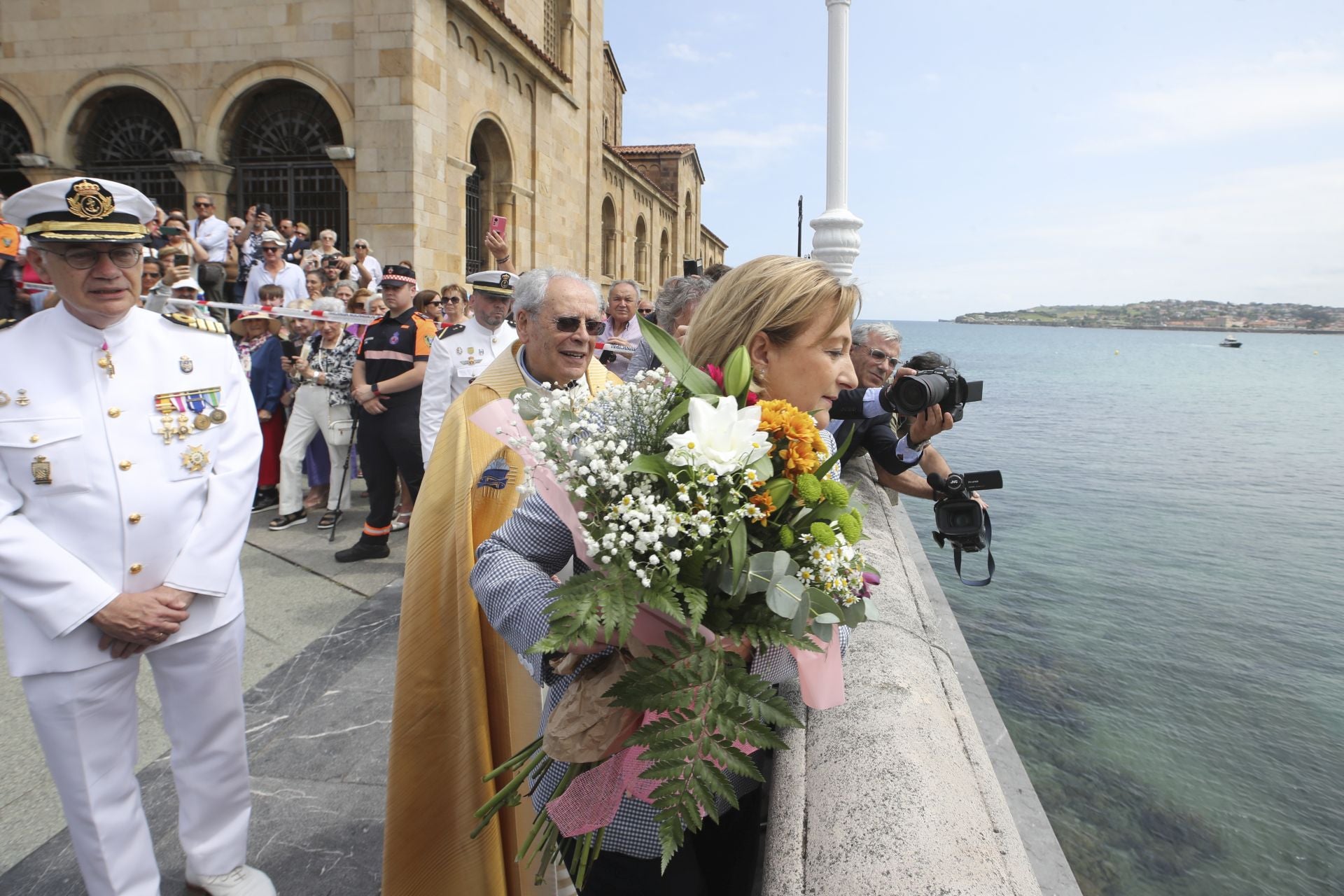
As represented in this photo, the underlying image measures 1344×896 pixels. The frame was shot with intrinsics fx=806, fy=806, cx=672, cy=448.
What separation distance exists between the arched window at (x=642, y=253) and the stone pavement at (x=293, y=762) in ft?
91.4

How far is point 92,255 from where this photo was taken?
2322 millimetres

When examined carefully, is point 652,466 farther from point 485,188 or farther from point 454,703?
point 485,188

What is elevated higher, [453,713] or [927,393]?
[927,393]

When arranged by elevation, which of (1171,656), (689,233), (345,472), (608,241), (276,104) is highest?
(689,233)

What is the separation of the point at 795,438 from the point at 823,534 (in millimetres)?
175

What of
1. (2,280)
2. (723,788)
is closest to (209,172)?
(2,280)

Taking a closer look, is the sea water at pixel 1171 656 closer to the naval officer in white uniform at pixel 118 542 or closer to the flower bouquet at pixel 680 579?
the flower bouquet at pixel 680 579

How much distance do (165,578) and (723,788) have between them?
1.97 meters

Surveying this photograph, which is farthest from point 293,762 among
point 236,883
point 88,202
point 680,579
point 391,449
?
point 391,449

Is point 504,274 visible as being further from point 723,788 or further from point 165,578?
point 723,788

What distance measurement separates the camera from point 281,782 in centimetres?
311

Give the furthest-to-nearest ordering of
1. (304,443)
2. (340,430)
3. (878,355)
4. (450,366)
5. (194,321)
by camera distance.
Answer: (304,443) < (340,430) < (450,366) < (878,355) < (194,321)

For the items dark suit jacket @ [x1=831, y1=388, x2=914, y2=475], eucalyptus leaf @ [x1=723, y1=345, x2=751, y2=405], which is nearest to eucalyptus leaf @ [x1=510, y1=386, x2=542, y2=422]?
eucalyptus leaf @ [x1=723, y1=345, x2=751, y2=405]

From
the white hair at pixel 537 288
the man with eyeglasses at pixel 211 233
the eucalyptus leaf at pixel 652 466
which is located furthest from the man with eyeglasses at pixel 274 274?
the eucalyptus leaf at pixel 652 466
